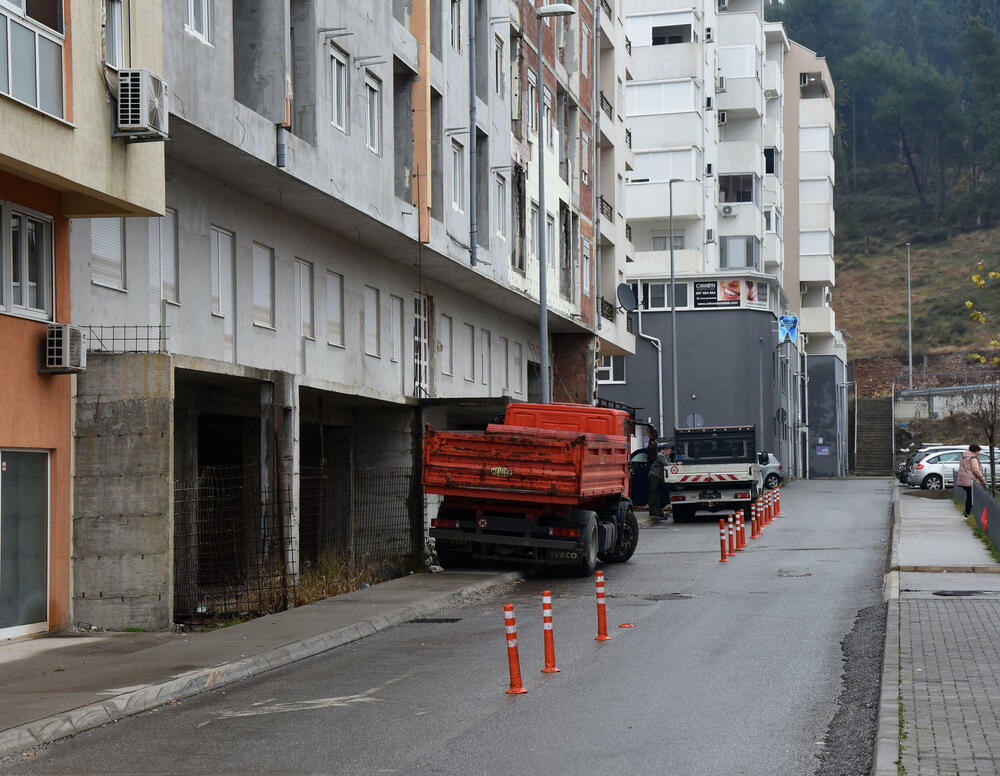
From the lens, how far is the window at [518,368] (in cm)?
3824

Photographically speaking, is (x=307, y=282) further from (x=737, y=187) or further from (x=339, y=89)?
(x=737, y=187)

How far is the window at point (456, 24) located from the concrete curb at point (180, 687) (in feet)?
49.8

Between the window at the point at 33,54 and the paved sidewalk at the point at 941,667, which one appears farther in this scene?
the window at the point at 33,54

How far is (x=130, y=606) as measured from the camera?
50.2ft

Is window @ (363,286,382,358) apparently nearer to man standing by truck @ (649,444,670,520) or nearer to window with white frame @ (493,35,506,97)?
window with white frame @ (493,35,506,97)

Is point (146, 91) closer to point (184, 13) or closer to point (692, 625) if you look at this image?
point (184, 13)

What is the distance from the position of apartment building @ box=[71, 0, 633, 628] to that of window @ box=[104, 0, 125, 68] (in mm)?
1346

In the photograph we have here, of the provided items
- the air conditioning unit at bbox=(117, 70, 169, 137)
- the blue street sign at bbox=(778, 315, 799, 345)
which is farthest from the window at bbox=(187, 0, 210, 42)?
the blue street sign at bbox=(778, 315, 799, 345)

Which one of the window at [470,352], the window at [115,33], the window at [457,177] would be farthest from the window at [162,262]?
the window at [470,352]

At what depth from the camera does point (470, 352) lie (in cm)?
3384

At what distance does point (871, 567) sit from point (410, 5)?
13.1 meters

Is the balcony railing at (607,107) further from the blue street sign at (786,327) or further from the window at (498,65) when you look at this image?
the blue street sign at (786,327)

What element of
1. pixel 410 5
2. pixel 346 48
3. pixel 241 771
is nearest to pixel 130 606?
pixel 241 771

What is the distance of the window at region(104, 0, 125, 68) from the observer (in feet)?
50.4
